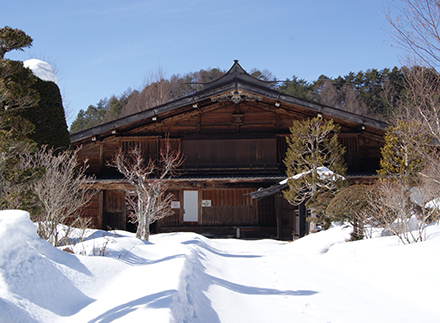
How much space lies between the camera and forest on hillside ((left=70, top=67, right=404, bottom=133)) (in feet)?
131

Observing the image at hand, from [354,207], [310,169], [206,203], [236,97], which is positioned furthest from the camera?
[206,203]

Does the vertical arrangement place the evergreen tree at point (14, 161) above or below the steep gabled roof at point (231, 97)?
below

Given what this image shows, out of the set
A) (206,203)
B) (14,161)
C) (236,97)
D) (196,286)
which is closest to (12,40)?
(14,161)

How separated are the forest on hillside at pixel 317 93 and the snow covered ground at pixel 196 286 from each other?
31.2 m

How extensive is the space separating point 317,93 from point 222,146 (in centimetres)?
3256

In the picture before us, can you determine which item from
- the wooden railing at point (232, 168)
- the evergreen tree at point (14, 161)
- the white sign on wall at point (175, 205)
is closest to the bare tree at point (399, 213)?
the wooden railing at point (232, 168)

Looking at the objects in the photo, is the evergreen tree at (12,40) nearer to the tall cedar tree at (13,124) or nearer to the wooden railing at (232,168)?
the tall cedar tree at (13,124)

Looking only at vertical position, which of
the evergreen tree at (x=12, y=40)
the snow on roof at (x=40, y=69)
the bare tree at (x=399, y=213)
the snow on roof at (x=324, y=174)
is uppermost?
the snow on roof at (x=40, y=69)

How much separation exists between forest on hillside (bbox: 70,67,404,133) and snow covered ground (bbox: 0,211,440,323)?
31.2m

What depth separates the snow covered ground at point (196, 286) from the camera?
392 centimetres

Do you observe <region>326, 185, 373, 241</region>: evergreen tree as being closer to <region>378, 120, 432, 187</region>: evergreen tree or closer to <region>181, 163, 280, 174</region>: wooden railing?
<region>378, 120, 432, 187</region>: evergreen tree

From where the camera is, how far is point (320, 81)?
50.4 metres

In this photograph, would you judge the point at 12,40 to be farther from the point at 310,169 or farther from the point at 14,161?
the point at 310,169

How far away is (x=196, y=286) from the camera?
561 centimetres
